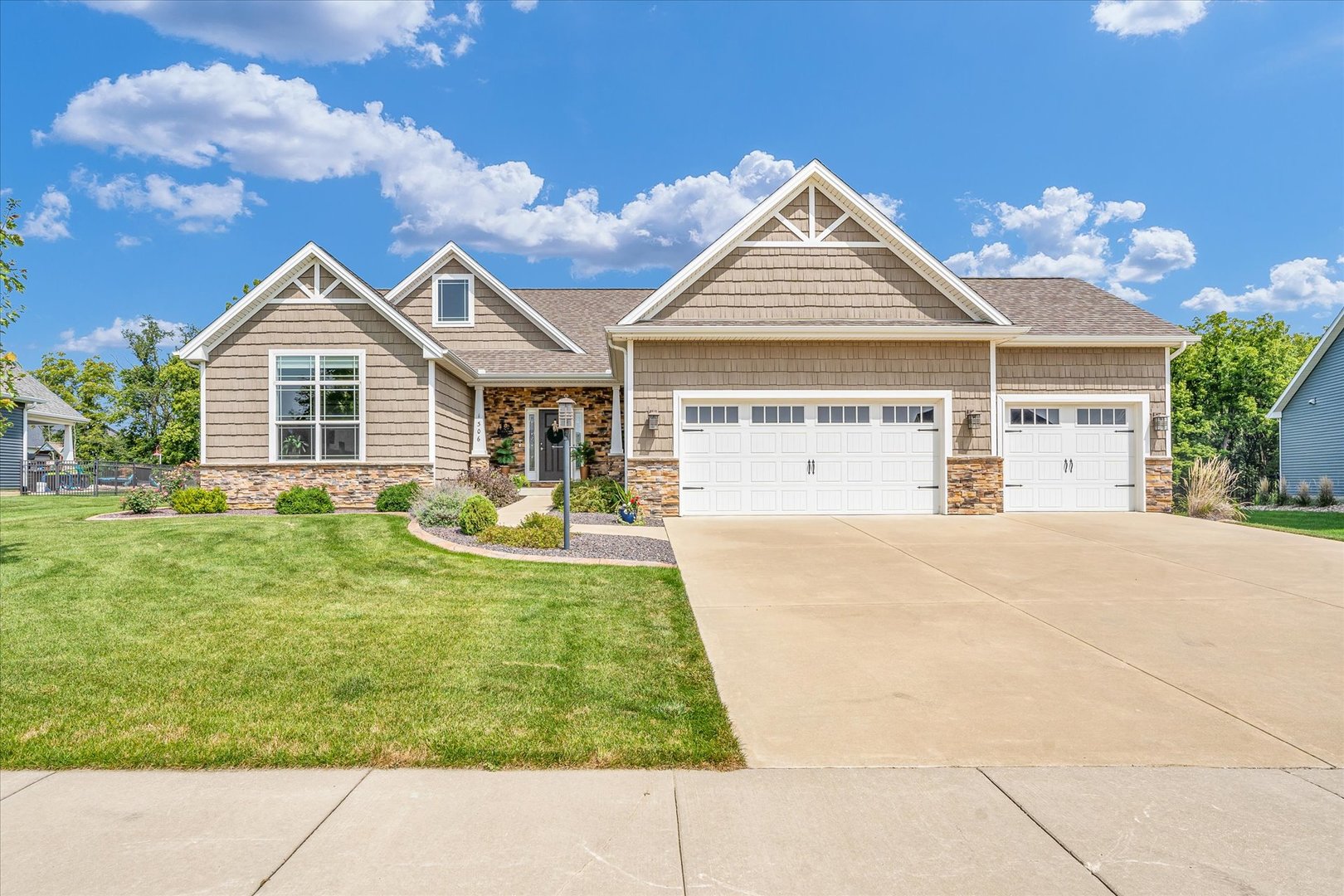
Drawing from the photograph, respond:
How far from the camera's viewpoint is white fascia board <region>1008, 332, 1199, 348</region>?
Answer: 48.4ft

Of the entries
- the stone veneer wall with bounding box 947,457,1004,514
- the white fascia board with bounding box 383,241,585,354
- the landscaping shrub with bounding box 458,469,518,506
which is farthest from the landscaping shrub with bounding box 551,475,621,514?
the stone veneer wall with bounding box 947,457,1004,514

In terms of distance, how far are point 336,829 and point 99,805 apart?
1.22 m

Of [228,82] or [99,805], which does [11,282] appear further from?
[228,82]

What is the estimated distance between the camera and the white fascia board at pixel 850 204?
14.2 metres

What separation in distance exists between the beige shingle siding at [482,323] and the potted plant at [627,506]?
7360mm

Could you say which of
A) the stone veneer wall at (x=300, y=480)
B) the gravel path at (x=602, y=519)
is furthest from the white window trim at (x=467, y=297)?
the gravel path at (x=602, y=519)

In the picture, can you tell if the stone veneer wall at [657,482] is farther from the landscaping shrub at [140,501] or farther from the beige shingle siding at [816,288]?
the landscaping shrub at [140,501]

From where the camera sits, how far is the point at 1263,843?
3.02 meters

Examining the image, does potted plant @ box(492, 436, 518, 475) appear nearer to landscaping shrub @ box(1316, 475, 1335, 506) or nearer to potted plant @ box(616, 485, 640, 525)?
potted plant @ box(616, 485, 640, 525)

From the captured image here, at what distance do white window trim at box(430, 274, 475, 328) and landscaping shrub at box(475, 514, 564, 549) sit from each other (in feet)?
36.5

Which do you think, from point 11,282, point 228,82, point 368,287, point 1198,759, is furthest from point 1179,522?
point 228,82

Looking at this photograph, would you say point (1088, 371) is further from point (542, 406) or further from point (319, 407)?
point (319, 407)

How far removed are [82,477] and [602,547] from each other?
2330 cm

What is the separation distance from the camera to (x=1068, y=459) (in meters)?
15.1
